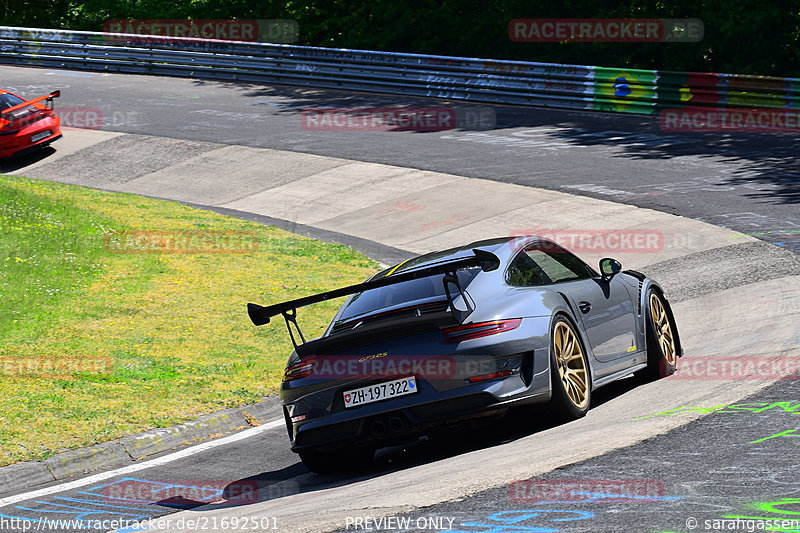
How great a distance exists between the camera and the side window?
7.62 meters

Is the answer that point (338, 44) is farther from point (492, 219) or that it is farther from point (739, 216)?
point (739, 216)

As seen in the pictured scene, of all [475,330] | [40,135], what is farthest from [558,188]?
[40,135]

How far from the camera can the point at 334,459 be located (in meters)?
7.31

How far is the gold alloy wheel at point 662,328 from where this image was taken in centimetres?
886

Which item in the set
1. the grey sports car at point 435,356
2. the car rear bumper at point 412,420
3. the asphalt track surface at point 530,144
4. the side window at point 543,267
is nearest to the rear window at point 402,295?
the grey sports car at point 435,356

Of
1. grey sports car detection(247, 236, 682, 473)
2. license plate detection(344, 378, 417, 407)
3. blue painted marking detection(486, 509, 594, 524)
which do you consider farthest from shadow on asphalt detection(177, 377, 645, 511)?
blue painted marking detection(486, 509, 594, 524)

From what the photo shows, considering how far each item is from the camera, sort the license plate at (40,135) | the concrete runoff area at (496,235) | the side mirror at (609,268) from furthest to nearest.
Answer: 1. the license plate at (40,135)
2. the side mirror at (609,268)
3. the concrete runoff area at (496,235)

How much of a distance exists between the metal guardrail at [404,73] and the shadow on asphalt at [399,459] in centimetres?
1673

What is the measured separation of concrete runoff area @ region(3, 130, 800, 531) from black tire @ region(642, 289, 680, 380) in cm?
24

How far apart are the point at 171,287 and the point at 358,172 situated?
24.7 feet

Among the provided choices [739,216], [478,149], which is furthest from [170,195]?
[739,216]

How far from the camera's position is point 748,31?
2639 cm

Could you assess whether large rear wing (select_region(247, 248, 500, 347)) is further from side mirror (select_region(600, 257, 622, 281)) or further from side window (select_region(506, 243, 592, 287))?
side mirror (select_region(600, 257, 622, 281))

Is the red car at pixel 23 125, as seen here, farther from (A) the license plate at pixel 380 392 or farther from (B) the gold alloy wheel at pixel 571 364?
(B) the gold alloy wheel at pixel 571 364
